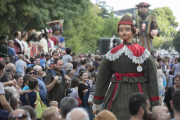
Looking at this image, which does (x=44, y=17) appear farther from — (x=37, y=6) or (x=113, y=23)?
(x=113, y=23)

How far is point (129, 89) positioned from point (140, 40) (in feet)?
26.7

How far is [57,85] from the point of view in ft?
23.2

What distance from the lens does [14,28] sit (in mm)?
20156

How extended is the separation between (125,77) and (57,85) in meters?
2.46

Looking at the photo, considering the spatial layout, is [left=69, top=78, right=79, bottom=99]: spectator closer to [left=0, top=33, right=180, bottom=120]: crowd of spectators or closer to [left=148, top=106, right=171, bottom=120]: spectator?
[left=0, top=33, right=180, bottom=120]: crowd of spectators

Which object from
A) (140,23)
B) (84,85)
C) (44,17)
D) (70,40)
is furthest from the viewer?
(70,40)

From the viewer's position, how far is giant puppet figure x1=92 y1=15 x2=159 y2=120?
4.89 metres

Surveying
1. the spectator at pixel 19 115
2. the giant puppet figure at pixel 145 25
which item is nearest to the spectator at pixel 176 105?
the spectator at pixel 19 115

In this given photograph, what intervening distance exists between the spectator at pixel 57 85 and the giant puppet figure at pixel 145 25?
6221mm

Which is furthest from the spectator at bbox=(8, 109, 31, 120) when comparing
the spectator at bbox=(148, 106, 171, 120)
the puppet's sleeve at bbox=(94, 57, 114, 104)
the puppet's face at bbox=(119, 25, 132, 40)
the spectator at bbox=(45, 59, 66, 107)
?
the spectator at bbox=(45, 59, 66, 107)

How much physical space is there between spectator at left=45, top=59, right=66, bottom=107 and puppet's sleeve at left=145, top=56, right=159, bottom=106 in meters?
2.40

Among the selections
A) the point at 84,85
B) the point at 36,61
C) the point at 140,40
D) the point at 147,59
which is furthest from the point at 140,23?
the point at 147,59

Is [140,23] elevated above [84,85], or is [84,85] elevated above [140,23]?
[140,23]

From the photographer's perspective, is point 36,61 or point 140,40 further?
point 140,40
